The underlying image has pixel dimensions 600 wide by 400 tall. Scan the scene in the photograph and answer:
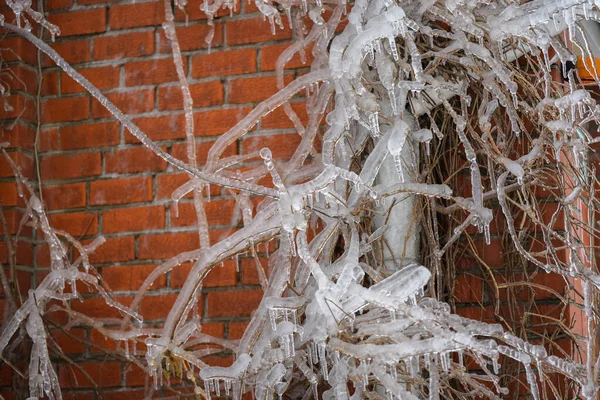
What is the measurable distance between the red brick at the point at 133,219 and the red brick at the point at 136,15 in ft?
1.71

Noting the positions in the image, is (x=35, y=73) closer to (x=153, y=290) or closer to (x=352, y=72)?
(x=153, y=290)

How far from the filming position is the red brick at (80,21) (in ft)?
8.12

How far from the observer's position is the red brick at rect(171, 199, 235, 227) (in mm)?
2303

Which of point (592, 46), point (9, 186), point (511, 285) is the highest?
point (592, 46)

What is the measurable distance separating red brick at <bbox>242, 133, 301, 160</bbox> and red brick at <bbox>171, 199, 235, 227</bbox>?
6.3 inches

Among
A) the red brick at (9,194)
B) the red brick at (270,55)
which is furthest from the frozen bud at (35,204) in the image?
the red brick at (270,55)

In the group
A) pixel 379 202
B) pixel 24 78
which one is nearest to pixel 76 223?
pixel 24 78

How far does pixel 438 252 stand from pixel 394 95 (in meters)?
0.38

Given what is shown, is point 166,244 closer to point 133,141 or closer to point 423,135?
point 133,141

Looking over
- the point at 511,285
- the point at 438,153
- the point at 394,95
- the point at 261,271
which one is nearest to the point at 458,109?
the point at 438,153

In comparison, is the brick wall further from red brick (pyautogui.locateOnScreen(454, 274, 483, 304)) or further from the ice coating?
red brick (pyautogui.locateOnScreen(454, 274, 483, 304))

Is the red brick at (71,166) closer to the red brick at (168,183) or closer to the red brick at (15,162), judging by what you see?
the red brick at (15,162)

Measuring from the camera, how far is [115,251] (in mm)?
2379

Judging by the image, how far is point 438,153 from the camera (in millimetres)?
2143
